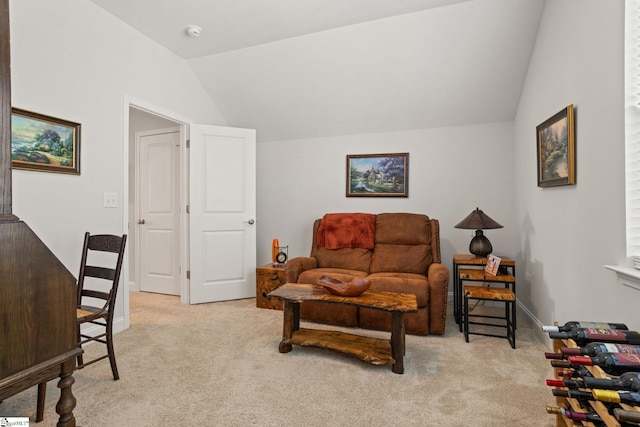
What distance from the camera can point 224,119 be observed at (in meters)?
4.27

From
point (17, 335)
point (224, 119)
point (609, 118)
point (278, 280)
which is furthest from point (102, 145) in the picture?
point (609, 118)

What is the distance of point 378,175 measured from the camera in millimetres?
4027

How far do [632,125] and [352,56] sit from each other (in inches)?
94.8

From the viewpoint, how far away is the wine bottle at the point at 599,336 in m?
1.09

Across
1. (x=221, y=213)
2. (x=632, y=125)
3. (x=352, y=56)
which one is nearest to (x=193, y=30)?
(x=352, y=56)

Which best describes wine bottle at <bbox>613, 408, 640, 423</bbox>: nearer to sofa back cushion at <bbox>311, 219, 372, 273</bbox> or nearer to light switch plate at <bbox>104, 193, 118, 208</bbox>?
sofa back cushion at <bbox>311, 219, 372, 273</bbox>

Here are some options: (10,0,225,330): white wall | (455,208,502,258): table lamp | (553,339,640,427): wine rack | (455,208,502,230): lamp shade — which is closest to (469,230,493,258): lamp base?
(455,208,502,258): table lamp

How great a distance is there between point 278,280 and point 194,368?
145 centimetres

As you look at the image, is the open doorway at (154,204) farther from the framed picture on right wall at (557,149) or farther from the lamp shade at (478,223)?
the framed picture on right wall at (557,149)

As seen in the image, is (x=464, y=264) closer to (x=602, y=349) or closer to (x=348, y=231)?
(x=348, y=231)

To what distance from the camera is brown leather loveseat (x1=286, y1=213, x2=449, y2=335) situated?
271cm

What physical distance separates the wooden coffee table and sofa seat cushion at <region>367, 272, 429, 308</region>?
0.43 metres

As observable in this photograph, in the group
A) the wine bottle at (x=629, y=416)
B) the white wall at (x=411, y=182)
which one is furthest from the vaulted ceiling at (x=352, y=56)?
the wine bottle at (x=629, y=416)

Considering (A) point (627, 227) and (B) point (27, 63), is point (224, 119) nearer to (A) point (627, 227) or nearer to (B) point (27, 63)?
(B) point (27, 63)
